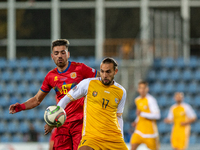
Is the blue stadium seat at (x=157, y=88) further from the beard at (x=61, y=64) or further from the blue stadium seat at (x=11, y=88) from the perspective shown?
the beard at (x=61, y=64)

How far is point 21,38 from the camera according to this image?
16578 millimetres

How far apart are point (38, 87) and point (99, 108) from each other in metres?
9.92

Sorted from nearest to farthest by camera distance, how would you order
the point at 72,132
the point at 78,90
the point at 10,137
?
the point at 78,90 → the point at 72,132 → the point at 10,137

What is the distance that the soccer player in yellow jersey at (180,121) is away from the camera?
11.3m

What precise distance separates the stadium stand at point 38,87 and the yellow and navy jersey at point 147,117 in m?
3.75

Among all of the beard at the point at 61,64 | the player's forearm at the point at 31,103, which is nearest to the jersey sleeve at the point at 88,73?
the beard at the point at 61,64

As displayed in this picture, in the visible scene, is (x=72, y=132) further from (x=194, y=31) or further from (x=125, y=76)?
(x=194, y=31)

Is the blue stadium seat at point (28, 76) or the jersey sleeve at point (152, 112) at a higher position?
the blue stadium seat at point (28, 76)

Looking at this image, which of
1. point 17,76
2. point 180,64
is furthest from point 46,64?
point 180,64

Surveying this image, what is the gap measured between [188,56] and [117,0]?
376cm

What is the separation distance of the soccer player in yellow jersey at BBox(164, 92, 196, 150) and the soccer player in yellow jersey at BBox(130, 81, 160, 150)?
2095 mm

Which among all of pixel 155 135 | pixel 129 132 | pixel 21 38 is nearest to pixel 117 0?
pixel 21 38

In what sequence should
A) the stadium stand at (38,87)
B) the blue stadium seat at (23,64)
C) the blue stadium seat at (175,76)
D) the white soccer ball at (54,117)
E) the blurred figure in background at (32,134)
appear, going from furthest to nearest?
the blue stadium seat at (23,64)
the blue stadium seat at (175,76)
the stadium stand at (38,87)
the blurred figure in background at (32,134)
the white soccer ball at (54,117)

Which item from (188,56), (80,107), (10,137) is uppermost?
(188,56)
